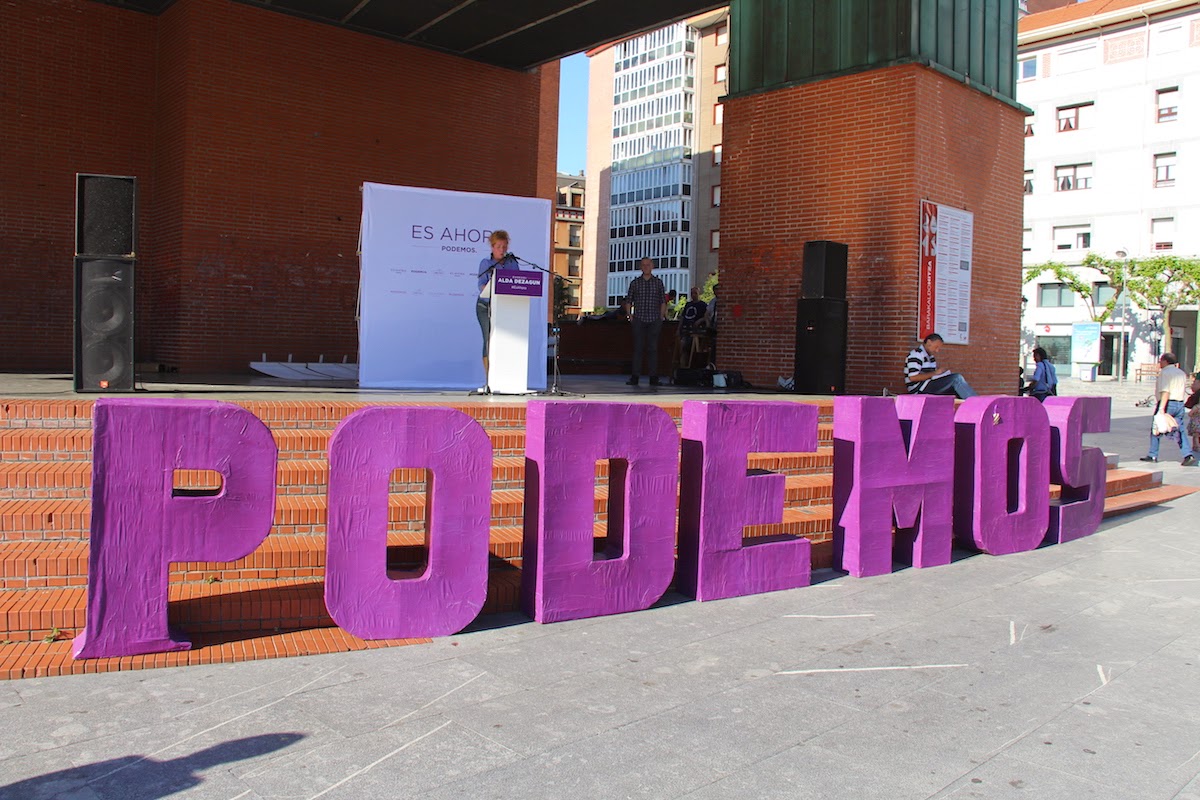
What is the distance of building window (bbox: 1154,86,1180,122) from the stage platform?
43.7 m

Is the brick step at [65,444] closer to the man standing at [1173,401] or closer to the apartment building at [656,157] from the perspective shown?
the man standing at [1173,401]

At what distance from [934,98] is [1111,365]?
37.8 m

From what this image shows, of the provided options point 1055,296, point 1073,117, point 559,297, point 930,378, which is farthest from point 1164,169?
point 930,378

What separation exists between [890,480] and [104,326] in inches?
229

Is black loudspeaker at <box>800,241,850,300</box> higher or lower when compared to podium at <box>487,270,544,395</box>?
higher

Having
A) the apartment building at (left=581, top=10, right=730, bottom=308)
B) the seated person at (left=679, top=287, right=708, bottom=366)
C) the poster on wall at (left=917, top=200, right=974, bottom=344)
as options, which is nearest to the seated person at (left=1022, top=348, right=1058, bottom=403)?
the poster on wall at (left=917, top=200, right=974, bottom=344)

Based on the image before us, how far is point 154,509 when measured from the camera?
3984 millimetres

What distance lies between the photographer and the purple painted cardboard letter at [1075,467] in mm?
7293

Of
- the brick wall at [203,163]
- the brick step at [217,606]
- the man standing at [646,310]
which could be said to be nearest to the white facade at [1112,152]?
the man standing at [646,310]

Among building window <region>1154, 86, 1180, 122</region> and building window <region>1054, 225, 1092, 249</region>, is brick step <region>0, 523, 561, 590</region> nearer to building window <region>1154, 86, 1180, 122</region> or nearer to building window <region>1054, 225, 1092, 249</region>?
building window <region>1154, 86, 1180, 122</region>

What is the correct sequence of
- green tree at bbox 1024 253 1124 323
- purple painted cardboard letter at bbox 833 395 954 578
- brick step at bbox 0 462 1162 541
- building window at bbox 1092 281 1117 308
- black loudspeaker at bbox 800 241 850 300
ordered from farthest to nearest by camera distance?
building window at bbox 1092 281 1117 308, green tree at bbox 1024 253 1124 323, black loudspeaker at bbox 800 241 850 300, purple painted cardboard letter at bbox 833 395 954 578, brick step at bbox 0 462 1162 541

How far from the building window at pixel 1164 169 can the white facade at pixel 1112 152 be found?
4 centimetres

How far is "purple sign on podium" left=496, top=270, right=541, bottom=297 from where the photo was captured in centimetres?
895

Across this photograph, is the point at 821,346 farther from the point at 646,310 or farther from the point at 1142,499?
Answer: the point at 1142,499
